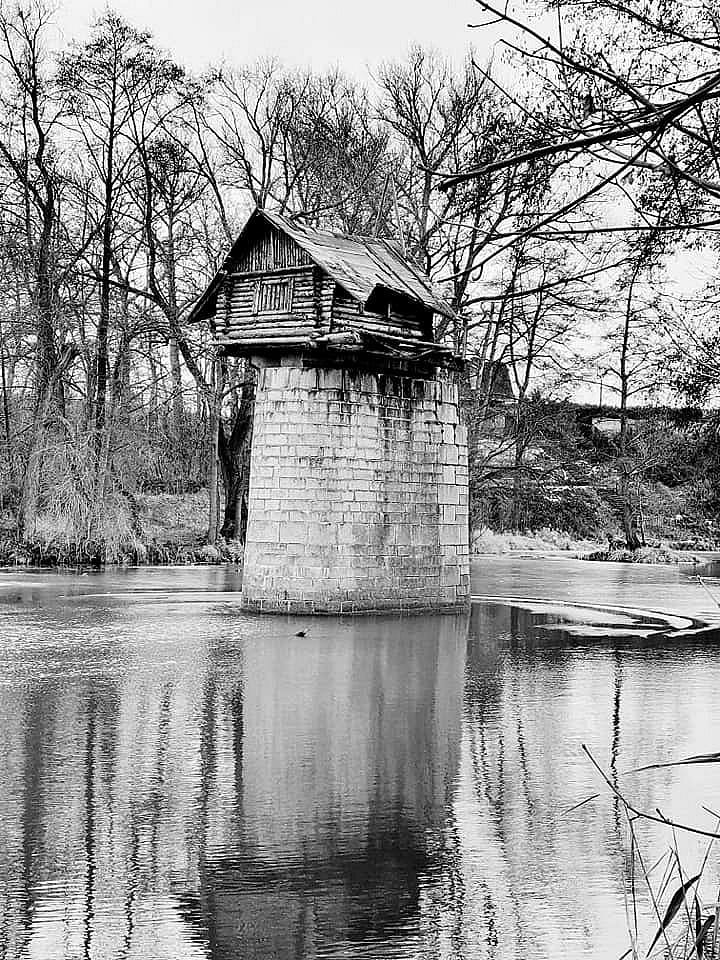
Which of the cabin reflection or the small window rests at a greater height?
the small window

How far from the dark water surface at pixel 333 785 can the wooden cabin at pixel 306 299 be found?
4830 millimetres

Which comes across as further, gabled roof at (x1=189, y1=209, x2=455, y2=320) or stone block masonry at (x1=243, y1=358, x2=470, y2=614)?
gabled roof at (x1=189, y1=209, x2=455, y2=320)

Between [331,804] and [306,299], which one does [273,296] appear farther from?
[331,804]

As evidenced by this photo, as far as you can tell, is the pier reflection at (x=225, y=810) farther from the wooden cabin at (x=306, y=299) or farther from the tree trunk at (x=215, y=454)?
the tree trunk at (x=215, y=454)

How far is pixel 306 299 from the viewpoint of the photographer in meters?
21.5

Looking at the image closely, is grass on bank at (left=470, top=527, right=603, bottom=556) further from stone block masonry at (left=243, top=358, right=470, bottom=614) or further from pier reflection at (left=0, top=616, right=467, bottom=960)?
pier reflection at (left=0, top=616, right=467, bottom=960)

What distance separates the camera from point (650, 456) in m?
41.2

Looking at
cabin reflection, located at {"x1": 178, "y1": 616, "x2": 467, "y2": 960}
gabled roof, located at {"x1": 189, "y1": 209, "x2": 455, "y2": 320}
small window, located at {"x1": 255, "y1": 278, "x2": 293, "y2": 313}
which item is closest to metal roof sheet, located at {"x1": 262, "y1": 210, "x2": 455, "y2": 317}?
gabled roof, located at {"x1": 189, "y1": 209, "x2": 455, "y2": 320}

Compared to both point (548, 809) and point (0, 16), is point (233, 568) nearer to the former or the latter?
point (0, 16)

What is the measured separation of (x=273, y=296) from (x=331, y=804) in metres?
13.9

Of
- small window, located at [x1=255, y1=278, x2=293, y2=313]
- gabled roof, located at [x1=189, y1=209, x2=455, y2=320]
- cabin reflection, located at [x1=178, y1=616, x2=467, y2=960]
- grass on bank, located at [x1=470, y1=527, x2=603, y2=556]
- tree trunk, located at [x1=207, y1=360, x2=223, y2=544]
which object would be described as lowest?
cabin reflection, located at [x1=178, y1=616, x2=467, y2=960]

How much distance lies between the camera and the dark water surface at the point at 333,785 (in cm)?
659

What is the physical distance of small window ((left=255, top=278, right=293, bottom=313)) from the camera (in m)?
21.9

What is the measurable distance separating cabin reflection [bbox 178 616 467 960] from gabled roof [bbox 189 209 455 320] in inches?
279
